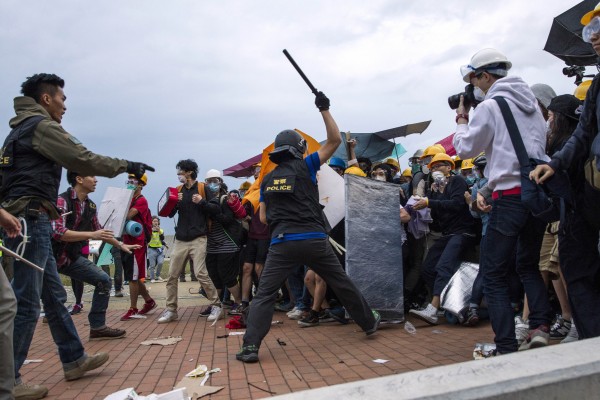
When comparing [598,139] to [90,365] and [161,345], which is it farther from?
[161,345]

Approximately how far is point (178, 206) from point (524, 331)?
512 centimetres

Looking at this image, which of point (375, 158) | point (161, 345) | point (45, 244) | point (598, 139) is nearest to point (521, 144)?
point (598, 139)

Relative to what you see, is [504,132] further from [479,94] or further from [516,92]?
[479,94]

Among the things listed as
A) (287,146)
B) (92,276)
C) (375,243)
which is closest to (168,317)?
(92,276)

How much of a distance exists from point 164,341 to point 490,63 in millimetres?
4424

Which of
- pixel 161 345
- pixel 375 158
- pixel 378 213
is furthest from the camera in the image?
pixel 375 158

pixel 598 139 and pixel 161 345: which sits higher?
pixel 598 139

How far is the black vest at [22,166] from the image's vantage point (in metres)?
3.79

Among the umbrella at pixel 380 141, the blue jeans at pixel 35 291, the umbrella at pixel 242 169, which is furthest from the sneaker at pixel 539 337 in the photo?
the umbrella at pixel 242 169

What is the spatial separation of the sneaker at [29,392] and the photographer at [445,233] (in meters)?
3.99

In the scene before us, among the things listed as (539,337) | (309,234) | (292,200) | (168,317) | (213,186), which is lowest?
(168,317)

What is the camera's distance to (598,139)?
2.83 meters

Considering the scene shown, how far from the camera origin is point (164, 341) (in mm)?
5980

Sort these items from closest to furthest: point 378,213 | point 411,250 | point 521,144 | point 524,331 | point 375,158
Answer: point 521,144 < point 524,331 < point 378,213 < point 411,250 < point 375,158
